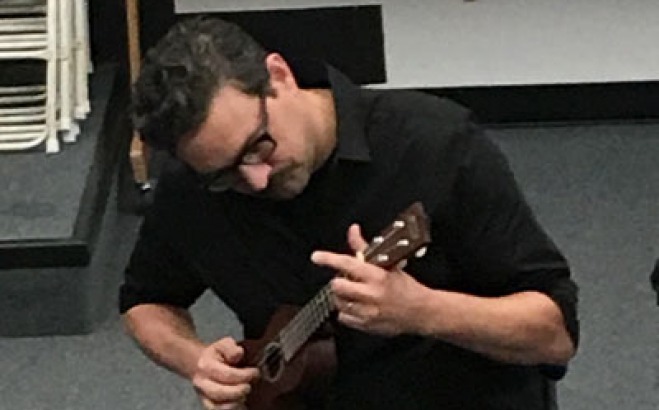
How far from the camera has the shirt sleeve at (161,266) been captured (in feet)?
6.49

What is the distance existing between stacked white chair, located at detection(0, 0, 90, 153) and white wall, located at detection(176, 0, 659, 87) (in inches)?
14.0

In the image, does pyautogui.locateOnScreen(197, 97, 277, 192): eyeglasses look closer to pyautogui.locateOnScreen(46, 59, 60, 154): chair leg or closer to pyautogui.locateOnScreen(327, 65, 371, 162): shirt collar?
pyautogui.locateOnScreen(327, 65, 371, 162): shirt collar

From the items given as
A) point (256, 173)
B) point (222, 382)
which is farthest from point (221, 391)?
point (256, 173)

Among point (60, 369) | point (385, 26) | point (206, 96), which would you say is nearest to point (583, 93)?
point (385, 26)

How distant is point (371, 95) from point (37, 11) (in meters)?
1.95

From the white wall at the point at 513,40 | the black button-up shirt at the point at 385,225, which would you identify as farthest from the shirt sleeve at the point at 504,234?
the white wall at the point at 513,40

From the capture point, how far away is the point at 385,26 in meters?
3.90

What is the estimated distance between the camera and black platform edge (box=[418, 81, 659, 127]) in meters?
3.96

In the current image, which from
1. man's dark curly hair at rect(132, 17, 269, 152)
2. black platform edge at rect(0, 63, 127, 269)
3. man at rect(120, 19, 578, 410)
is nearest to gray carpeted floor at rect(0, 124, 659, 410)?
black platform edge at rect(0, 63, 127, 269)

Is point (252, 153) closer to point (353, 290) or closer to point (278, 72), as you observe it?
point (278, 72)

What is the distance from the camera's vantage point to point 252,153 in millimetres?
1683

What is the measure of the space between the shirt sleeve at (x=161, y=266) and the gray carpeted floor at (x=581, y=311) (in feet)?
3.12

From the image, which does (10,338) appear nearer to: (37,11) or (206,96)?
(37,11)

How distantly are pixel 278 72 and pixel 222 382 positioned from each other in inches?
16.4
